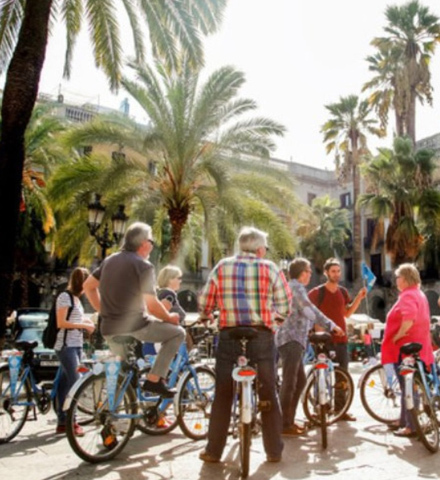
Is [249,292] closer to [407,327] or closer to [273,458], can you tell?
[273,458]

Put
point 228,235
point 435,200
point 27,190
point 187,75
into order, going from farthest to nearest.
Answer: point 435,200 < point 27,190 < point 228,235 < point 187,75

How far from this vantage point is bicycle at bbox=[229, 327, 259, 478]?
384 cm

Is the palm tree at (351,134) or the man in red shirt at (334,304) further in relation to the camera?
the palm tree at (351,134)

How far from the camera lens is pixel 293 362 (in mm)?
5559

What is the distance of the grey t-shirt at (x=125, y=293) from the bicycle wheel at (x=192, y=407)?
3.27 ft

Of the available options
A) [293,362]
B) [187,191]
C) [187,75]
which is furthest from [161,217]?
[293,362]

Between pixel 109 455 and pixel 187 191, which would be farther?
pixel 187 191

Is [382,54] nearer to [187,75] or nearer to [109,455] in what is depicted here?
[187,75]

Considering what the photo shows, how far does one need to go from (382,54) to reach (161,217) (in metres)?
17.9

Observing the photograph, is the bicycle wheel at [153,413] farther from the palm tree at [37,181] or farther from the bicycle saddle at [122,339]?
the palm tree at [37,181]

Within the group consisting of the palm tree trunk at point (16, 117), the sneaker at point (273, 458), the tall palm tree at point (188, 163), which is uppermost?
the tall palm tree at point (188, 163)

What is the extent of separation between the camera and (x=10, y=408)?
5188 millimetres

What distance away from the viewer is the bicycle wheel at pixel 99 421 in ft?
13.6

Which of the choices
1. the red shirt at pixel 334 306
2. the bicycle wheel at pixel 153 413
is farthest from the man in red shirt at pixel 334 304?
the bicycle wheel at pixel 153 413
